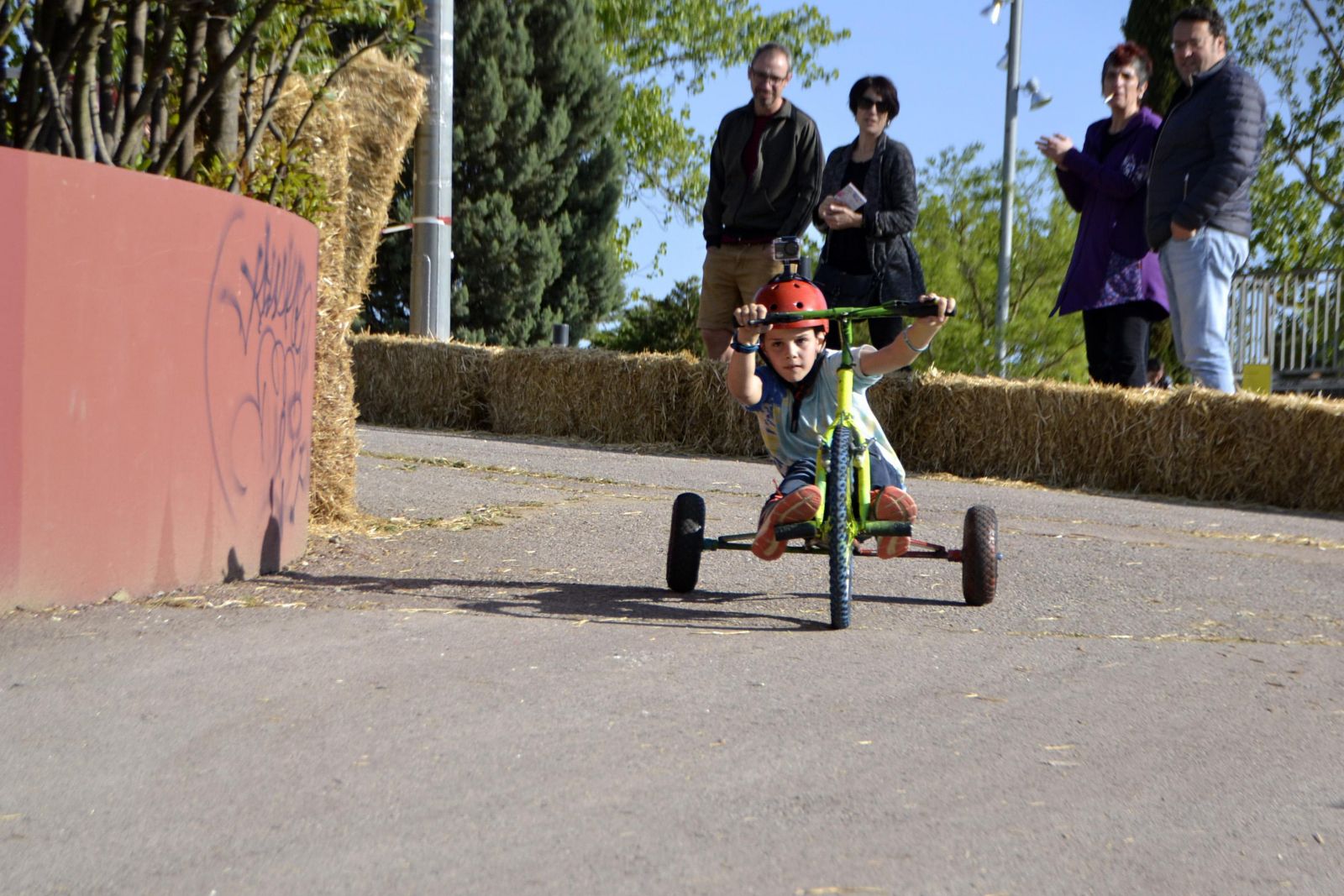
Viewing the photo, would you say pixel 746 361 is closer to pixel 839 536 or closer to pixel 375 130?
pixel 839 536

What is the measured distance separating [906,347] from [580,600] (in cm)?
138

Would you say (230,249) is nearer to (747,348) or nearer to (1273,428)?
(747,348)

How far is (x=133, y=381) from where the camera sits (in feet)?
16.4

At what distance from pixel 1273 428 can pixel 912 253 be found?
8.69ft

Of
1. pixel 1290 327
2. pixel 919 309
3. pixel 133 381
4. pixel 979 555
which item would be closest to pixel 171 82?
pixel 133 381

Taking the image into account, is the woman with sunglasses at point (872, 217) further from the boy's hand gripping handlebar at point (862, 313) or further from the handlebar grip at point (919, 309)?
the handlebar grip at point (919, 309)

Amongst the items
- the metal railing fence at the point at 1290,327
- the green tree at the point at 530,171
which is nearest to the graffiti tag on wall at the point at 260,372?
the metal railing fence at the point at 1290,327

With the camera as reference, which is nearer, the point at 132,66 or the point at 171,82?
the point at 132,66

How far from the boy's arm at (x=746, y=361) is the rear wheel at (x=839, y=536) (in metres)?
0.48

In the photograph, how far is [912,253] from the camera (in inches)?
376

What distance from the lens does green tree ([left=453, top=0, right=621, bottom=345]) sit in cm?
2425

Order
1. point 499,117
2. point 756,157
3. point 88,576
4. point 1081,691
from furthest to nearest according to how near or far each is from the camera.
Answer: point 499,117 < point 756,157 < point 88,576 < point 1081,691

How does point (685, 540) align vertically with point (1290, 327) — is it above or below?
below

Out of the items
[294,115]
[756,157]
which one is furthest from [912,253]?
[294,115]
